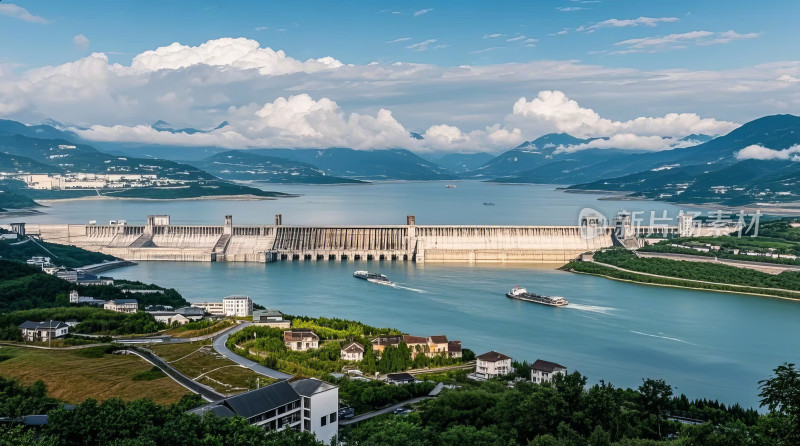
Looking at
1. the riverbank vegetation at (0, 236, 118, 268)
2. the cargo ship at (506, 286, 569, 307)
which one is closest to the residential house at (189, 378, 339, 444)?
the cargo ship at (506, 286, 569, 307)

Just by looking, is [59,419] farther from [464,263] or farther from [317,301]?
[464,263]

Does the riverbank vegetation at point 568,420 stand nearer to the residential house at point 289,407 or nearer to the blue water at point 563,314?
the residential house at point 289,407

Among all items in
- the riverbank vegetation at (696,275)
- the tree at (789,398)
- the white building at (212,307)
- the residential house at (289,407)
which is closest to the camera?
the tree at (789,398)

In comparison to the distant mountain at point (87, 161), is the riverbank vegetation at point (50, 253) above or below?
below

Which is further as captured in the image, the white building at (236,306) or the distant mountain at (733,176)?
the distant mountain at (733,176)

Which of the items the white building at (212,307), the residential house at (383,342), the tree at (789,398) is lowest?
the residential house at (383,342)

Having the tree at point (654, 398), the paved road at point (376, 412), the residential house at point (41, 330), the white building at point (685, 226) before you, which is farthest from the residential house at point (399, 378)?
the white building at point (685, 226)

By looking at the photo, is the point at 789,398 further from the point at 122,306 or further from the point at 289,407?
the point at 122,306
